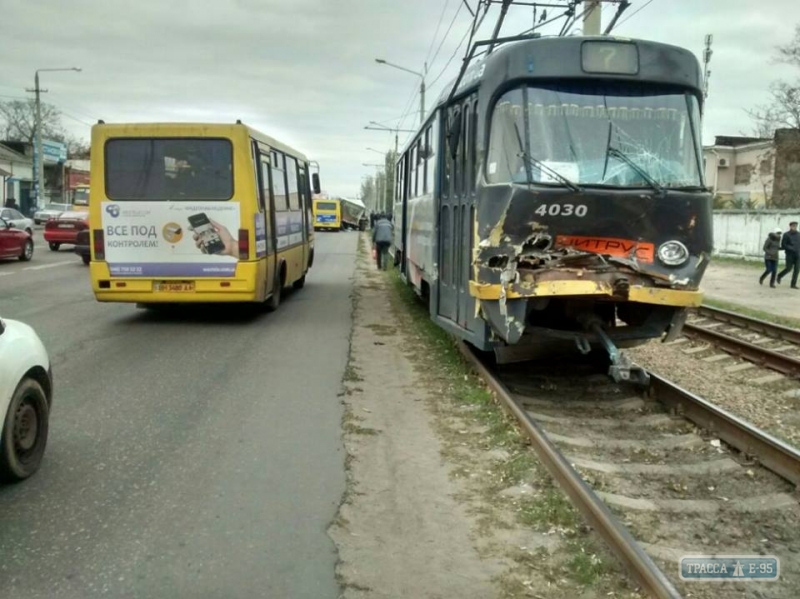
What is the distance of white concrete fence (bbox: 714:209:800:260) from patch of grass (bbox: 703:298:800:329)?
13.4 metres

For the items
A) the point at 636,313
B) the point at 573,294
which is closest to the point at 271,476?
the point at 573,294

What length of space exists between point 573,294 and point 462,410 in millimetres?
1588

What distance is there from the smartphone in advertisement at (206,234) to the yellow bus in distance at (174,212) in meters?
0.01

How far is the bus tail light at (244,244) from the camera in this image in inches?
461

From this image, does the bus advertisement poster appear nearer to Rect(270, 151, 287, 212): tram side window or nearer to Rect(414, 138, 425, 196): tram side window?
Rect(270, 151, 287, 212): tram side window

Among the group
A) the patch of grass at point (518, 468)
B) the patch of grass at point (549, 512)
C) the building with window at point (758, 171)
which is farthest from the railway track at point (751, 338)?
the building with window at point (758, 171)

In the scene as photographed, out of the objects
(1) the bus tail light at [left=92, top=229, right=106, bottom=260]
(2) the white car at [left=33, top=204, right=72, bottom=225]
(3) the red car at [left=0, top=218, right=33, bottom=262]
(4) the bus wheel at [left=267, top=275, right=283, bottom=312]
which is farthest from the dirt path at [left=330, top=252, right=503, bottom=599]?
(2) the white car at [left=33, top=204, right=72, bottom=225]

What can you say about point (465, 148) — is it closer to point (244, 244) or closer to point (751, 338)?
point (244, 244)

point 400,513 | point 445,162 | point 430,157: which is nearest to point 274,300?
point 430,157

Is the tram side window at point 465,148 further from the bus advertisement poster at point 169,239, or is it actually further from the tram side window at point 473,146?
the bus advertisement poster at point 169,239

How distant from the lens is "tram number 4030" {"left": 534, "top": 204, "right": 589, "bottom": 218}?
7004mm

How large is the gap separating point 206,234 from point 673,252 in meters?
7.00

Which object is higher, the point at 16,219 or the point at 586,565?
the point at 16,219

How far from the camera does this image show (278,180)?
46.0 ft
